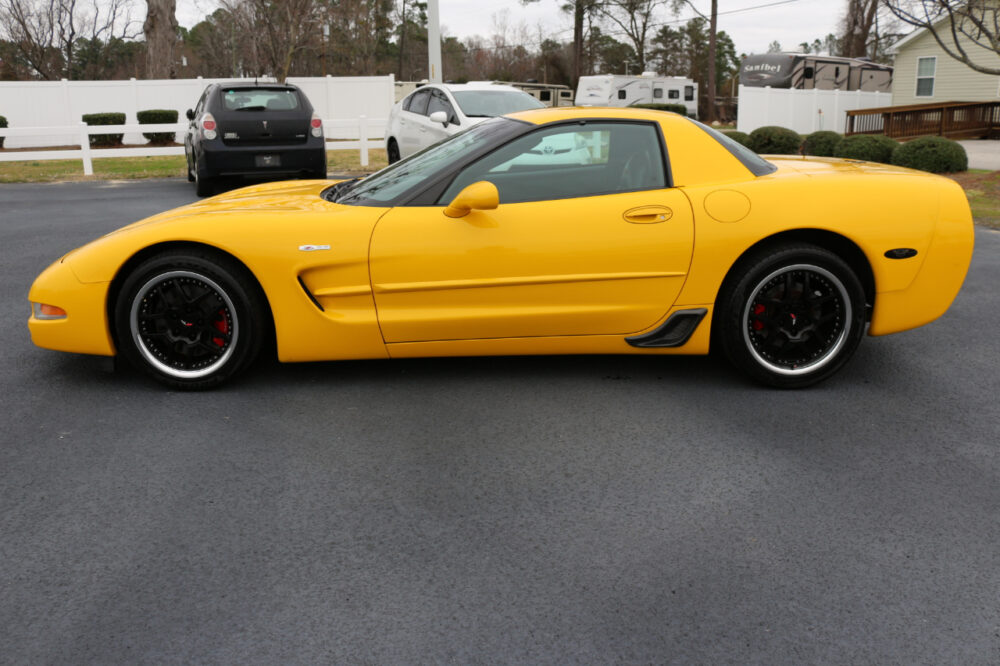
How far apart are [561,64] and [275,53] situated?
4418 cm

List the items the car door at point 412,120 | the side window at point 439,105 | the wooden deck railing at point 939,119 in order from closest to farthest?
the side window at point 439,105, the car door at point 412,120, the wooden deck railing at point 939,119

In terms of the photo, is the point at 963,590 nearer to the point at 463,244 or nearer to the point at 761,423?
the point at 761,423

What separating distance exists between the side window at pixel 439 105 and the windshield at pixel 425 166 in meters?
8.05

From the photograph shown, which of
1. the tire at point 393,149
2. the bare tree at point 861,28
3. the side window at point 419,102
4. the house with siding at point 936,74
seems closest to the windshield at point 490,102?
the side window at point 419,102

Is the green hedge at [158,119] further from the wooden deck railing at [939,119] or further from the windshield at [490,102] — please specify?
the wooden deck railing at [939,119]

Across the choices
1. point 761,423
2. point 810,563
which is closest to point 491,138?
point 761,423

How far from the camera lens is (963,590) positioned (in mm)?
2719

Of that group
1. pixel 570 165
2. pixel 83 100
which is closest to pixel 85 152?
pixel 83 100

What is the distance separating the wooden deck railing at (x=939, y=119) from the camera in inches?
1052

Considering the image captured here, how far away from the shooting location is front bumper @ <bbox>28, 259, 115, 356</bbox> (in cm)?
435

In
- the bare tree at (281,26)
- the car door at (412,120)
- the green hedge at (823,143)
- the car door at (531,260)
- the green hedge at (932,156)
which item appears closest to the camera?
the car door at (531,260)

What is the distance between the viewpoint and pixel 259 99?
1346 cm

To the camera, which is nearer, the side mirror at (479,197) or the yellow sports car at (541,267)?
the side mirror at (479,197)

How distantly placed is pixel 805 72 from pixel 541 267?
1388 inches
